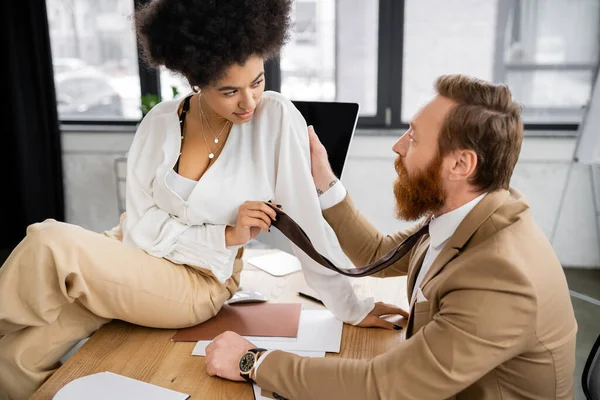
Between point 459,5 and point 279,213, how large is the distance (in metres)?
2.46

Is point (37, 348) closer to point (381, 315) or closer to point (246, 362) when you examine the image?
point (246, 362)

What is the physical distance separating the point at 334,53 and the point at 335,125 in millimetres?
1641

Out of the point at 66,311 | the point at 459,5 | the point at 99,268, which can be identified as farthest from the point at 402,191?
A: the point at 459,5

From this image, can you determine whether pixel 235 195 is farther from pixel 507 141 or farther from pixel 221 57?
pixel 507 141

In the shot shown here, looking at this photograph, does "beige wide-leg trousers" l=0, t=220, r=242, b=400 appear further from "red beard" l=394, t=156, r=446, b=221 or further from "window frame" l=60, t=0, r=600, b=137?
"window frame" l=60, t=0, r=600, b=137

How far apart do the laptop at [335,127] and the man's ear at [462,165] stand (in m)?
0.85

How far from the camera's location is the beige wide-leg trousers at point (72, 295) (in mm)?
1397

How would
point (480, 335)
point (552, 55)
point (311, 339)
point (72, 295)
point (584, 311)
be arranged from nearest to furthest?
point (480, 335) < point (72, 295) < point (311, 339) < point (584, 311) < point (552, 55)

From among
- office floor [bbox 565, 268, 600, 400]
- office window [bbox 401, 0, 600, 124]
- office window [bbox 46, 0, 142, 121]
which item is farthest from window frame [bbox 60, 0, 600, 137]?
office floor [bbox 565, 268, 600, 400]

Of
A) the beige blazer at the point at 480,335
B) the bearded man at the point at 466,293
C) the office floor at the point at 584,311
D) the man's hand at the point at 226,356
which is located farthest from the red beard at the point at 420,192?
the office floor at the point at 584,311

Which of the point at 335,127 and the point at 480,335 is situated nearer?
the point at 480,335

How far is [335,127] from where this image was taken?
2.13 m

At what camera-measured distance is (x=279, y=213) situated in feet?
4.84

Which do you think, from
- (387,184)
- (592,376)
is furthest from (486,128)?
(387,184)
